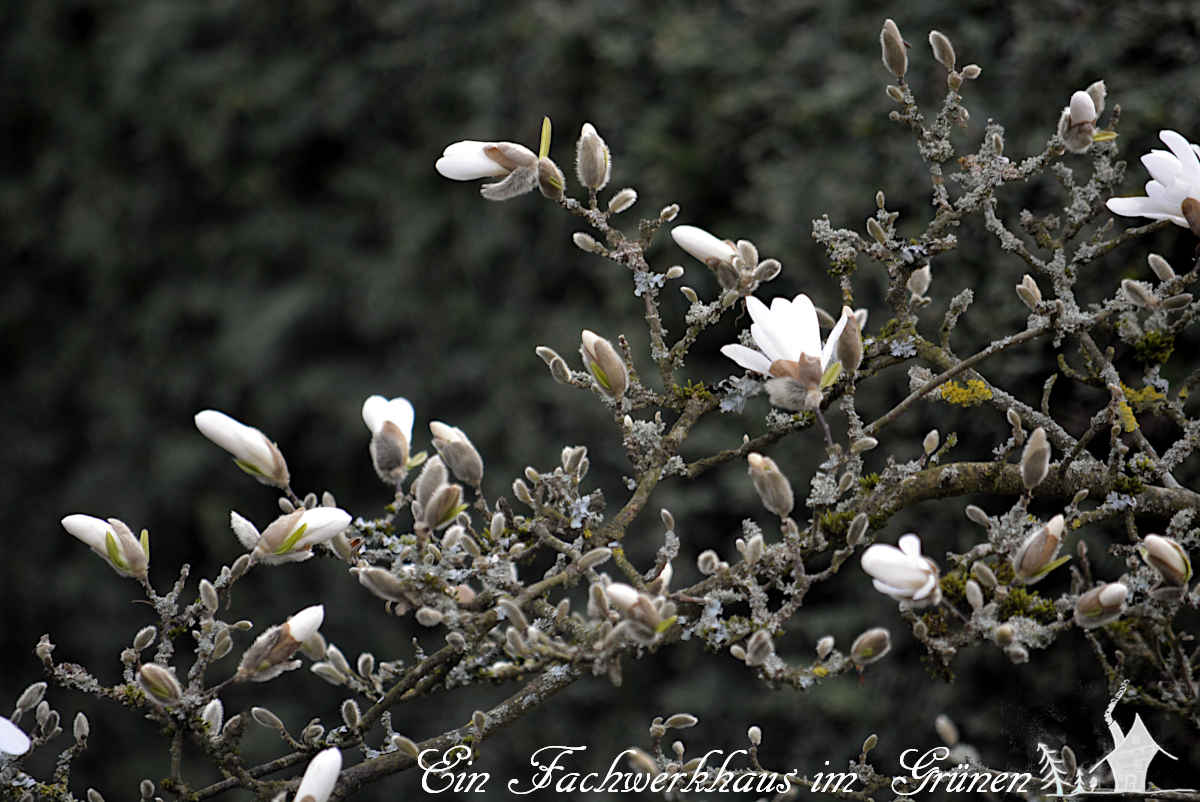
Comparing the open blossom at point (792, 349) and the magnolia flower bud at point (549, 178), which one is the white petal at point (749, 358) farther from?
the magnolia flower bud at point (549, 178)

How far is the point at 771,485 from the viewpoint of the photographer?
1.88 ft

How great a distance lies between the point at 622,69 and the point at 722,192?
27 cm

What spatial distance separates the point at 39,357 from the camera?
2303 mm

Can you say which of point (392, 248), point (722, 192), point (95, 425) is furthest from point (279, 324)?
point (722, 192)

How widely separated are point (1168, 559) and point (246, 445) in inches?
20.8

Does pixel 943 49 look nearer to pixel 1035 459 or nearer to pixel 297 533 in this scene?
pixel 1035 459

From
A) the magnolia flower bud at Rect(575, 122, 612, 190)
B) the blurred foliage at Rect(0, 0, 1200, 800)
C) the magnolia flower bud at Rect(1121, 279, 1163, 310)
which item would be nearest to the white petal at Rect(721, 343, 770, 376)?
the magnolia flower bud at Rect(575, 122, 612, 190)

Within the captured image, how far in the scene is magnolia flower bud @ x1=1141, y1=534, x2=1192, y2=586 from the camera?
0.54 m

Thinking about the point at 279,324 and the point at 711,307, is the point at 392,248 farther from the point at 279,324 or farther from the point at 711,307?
the point at 711,307

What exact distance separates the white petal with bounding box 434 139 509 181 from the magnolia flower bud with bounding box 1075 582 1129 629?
1.40 feet

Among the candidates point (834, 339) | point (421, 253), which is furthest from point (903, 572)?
point (421, 253)

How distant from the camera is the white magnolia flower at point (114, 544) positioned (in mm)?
640

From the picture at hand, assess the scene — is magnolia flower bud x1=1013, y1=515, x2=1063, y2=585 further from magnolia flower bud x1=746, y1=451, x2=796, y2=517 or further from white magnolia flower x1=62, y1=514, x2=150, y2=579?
white magnolia flower x1=62, y1=514, x2=150, y2=579

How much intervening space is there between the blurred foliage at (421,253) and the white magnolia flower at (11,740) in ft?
2.21
